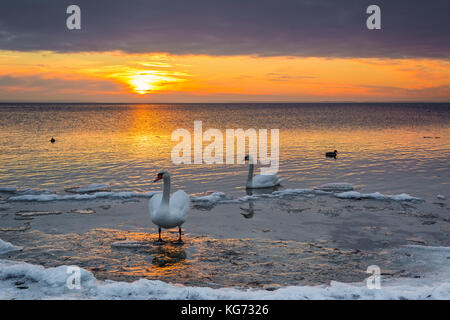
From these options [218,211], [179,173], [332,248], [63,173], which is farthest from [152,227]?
[63,173]

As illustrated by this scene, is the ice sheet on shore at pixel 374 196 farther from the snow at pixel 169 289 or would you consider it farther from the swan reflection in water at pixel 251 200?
the snow at pixel 169 289

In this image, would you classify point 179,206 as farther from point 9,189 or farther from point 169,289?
point 9,189

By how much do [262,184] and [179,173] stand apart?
5.43 m

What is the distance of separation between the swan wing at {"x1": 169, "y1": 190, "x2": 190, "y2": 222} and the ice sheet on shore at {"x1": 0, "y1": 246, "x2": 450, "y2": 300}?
271 cm

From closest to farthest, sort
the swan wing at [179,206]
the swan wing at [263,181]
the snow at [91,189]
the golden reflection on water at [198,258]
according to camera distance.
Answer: the golden reflection on water at [198,258] < the swan wing at [179,206] < the snow at [91,189] < the swan wing at [263,181]

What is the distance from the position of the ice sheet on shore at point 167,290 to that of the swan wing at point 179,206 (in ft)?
8.90

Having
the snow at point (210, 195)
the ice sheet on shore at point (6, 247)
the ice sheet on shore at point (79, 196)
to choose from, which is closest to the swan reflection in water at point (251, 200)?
A: the snow at point (210, 195)

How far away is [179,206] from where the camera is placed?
9.72 metres

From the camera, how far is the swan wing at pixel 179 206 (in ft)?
30.7

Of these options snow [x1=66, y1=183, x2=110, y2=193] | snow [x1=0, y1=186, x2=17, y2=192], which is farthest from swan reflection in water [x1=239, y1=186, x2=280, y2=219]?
snow [x1=0, y1=186, x2=17, y2=192]

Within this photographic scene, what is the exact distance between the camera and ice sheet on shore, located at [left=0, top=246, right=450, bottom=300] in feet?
20.3

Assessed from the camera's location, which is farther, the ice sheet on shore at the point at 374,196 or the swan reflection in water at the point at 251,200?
the ice sheet on shore at the point at 374,196

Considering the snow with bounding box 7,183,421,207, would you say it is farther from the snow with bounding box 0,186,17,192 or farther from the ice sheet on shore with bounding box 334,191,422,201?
the snow with bounding box 0,186,17,192
